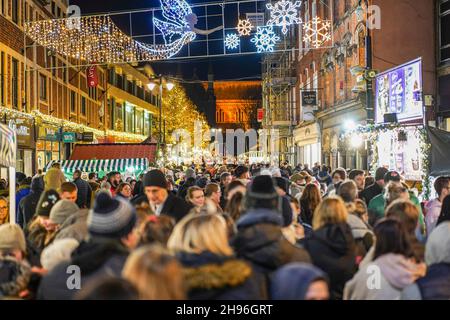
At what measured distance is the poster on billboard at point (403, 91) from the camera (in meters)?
16.3

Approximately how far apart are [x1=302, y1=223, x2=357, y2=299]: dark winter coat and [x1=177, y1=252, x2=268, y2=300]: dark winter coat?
73.2 inches

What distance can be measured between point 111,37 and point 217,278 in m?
21.5

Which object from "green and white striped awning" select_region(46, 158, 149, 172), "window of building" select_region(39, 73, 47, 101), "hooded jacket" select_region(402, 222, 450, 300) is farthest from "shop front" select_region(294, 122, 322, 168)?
Answer: "hooded jacket" select_region(402, 222, 450, 300)

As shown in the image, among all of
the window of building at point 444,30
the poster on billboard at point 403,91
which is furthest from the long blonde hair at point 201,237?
the window of building at point 444,30

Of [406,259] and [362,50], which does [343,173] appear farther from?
[362,50]

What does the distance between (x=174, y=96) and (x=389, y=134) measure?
4730 cm

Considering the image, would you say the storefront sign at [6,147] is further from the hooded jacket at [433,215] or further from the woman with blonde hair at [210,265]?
the hooded jacket at [433,215]

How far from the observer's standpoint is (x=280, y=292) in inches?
155

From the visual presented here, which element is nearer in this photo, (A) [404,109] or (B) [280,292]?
(B) [280,292]

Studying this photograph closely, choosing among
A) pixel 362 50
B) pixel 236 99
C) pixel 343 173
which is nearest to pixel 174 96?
pixel 362 50

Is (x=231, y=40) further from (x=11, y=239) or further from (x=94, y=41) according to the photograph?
(x=11, y=239)

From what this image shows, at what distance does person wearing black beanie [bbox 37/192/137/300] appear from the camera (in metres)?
4.38

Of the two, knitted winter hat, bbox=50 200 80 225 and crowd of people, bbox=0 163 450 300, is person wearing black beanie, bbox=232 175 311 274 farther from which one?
knitted winter hat, bbox=50 200 80 225

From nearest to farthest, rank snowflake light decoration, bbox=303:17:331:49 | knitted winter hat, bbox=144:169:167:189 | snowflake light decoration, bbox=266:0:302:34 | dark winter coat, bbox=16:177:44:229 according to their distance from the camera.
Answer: knitted winter hat, bbox=144:169:167:189
dark winter coat, bbox=16:177:44:229
snowflake light decoration, bbox=266:0:302:34
snowflake light decoration, bbox=303:17:331:49
